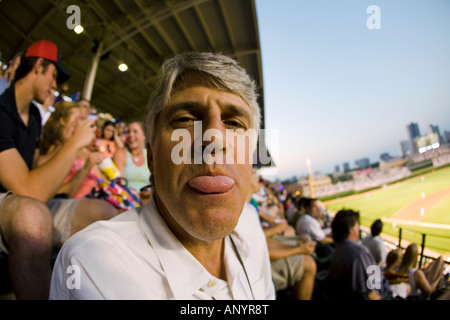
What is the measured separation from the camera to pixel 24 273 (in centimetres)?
59

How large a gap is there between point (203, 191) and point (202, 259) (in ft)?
1.25

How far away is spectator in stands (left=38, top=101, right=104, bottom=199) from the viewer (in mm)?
1089

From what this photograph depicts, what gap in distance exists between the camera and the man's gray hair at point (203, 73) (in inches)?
26.6

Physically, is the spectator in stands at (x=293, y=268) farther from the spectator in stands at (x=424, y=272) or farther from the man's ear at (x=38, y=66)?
the man's ear at (x=38, y=66)

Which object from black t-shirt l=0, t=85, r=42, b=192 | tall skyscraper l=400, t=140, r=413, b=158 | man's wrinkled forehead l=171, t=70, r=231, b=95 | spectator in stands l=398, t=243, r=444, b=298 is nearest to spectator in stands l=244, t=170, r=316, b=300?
spectator in stands l=398, t=243, r=444, b=298

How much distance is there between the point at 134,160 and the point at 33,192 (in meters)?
1.35

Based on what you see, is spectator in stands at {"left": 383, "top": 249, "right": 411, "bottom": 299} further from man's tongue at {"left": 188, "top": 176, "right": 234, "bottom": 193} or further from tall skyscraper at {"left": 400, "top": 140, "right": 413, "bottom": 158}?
man's tongue at {"left": 188, "top": 176, "right": 234, "bottom": 193}

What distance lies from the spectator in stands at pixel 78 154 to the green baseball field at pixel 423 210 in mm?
1529

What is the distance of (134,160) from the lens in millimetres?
2020

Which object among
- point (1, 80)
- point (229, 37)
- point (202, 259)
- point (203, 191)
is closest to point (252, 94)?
point (203, 191)

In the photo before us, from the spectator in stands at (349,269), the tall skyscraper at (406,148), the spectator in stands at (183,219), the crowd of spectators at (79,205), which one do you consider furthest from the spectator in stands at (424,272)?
the spectator in stands at (349,269)

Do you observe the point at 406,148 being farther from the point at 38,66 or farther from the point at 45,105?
the point at 45,105

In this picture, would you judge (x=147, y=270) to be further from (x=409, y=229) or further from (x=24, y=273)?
(x=409, y=229)

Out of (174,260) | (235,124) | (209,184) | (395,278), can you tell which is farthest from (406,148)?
(395,278)
